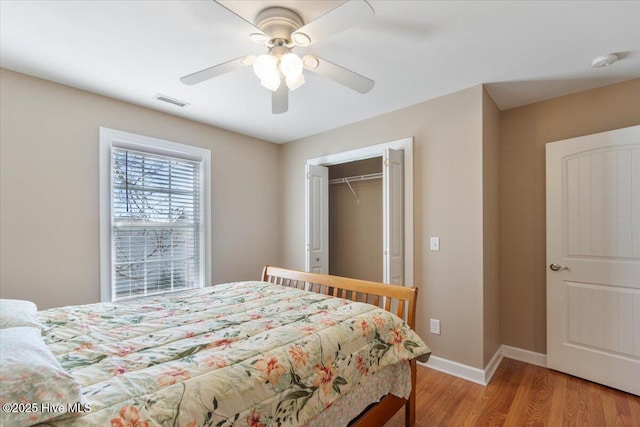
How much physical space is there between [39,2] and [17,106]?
1.14 metres

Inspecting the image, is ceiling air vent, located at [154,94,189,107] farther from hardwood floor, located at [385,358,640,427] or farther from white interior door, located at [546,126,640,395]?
white interior door, located at [546,126,640,395]

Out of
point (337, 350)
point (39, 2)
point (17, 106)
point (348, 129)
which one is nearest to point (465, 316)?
point (337, 350)

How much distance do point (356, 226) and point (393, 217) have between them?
1.40 m

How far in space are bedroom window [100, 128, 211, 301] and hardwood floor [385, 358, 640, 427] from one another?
2.54 metres

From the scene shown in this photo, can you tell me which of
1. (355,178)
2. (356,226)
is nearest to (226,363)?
(355,178)

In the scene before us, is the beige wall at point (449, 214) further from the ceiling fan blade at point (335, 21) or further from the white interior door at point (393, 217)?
the ceiling fan blade at point (335, 21)

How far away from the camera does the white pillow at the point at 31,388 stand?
73 centimetres

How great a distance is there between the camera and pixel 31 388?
775mm

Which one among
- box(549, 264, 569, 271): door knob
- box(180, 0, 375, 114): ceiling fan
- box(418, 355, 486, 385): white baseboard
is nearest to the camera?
box(180, 0, 375, 114): ceiling fan

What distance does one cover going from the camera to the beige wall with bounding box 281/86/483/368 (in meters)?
2.55

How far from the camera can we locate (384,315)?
1762 mm

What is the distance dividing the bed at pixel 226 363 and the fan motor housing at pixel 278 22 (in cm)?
157

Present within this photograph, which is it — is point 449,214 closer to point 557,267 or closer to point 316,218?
point 557,267

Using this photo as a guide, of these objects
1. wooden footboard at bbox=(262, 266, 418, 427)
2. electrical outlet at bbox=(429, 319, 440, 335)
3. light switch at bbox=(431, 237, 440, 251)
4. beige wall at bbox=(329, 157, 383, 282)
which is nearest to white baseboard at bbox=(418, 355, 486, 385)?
electrical outlet at bbox=(429, 319, 440, 335)
